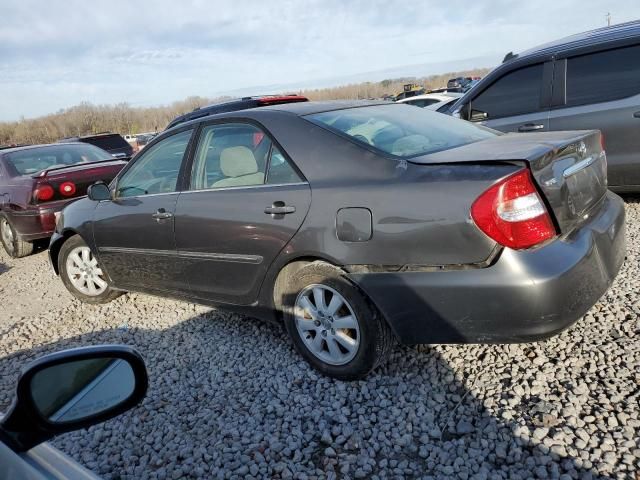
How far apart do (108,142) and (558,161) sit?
11606 millimetres

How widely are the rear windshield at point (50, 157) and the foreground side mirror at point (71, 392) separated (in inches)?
244

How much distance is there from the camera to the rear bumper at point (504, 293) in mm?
2162

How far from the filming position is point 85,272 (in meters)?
4.45

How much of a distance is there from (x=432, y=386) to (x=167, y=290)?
6.83ft

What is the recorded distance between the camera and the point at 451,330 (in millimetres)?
2361

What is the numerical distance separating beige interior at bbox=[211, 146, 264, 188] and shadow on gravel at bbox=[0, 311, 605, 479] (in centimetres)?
112

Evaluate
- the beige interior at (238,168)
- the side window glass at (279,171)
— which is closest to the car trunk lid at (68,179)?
the beige interior at (238,168)

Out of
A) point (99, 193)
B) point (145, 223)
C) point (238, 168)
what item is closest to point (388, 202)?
point (238, 168)

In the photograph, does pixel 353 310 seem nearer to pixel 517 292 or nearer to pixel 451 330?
pixel 451 330

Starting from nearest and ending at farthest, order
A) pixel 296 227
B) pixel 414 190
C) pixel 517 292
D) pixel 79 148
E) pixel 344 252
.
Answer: pixel 517 292, pixel 414 190, pixel 344 252, pixel 296 227, pixel 79 148

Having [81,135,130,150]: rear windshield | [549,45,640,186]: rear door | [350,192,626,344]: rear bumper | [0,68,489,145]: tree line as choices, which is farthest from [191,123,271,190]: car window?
[0,68,489,145]: tree line

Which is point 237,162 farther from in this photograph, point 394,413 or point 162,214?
point 394,413

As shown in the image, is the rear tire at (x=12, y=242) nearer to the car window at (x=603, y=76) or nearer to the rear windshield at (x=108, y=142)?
the rear windshield at (x=108, y=142)

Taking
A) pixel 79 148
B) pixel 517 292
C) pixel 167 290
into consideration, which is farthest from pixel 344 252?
pixel 79 148
